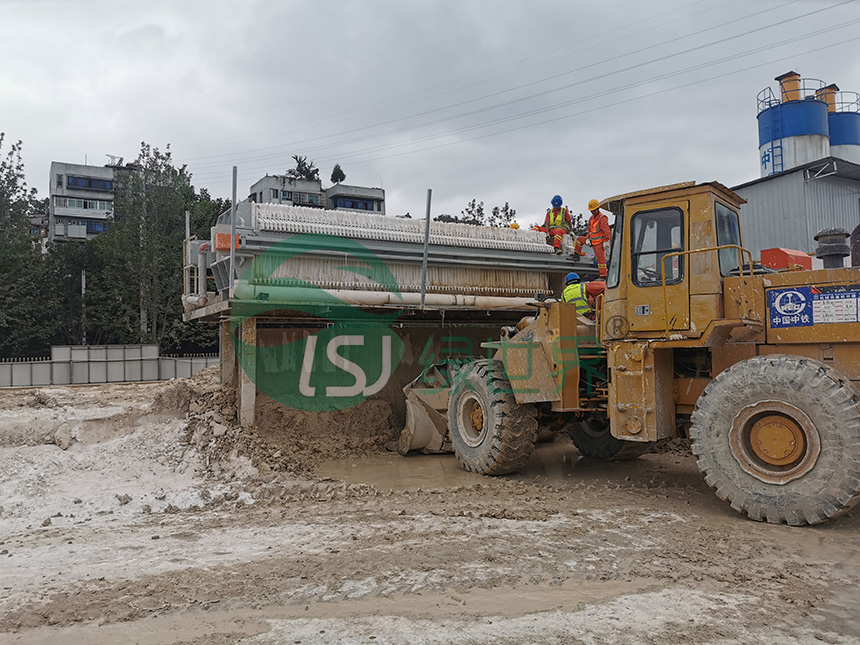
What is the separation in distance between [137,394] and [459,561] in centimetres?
1315

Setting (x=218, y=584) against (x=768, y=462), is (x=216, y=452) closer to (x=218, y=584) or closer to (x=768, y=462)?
(x=218, y=584)

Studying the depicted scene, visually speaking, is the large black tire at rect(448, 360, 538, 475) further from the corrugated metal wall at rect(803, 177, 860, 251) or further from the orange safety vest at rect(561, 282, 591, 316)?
the corrugated metal wall at rect(803, 177, 860, 251)

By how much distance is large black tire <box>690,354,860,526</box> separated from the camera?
513 centimetres

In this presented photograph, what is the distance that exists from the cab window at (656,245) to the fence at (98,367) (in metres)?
15.8

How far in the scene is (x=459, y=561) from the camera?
466 cm

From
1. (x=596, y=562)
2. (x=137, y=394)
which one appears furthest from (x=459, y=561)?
(x=137, y=394)

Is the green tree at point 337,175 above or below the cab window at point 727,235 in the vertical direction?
above

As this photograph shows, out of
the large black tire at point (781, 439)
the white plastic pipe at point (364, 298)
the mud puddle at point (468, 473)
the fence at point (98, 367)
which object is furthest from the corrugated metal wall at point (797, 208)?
the fence at point (98, 367)

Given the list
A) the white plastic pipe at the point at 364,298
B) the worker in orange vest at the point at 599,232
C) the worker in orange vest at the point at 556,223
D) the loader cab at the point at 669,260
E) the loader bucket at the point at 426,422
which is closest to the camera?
the loader cab at the point at 669,260

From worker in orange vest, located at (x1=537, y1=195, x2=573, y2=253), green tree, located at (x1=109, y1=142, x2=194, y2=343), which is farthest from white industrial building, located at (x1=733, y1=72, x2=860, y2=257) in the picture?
green tree, located at (x1=109, y1=142, x2=194, y2=343)

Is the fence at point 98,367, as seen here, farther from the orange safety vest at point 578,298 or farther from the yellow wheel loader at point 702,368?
the orange safety vest at point 578,298

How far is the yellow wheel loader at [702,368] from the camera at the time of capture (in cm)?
532

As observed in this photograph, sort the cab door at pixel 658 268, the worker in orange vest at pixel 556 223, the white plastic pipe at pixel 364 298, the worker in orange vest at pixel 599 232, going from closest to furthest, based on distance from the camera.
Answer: the cab door at pixel 658 268 < the white plastic pipe at pixel 364 298 < the worker in orange vest at pixel 599 232 < the worker in orange vest at pixel 556 223

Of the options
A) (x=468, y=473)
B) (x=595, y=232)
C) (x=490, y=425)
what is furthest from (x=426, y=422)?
(x=595, y=232)
